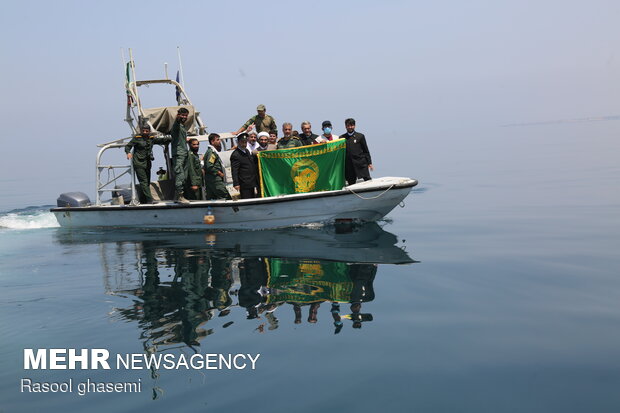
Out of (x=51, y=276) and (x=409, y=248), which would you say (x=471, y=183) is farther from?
(x=51, y=276)

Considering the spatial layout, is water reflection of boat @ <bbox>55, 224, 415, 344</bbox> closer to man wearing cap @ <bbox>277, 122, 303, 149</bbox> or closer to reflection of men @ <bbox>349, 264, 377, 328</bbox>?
reflection of men @ <bbox>349, 264, 377, 328</bbox>

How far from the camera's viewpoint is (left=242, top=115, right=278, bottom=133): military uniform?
14.3m

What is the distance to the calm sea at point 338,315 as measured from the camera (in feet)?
16.4

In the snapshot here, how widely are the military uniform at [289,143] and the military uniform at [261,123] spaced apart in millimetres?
778

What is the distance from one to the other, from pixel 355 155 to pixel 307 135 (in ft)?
4.38

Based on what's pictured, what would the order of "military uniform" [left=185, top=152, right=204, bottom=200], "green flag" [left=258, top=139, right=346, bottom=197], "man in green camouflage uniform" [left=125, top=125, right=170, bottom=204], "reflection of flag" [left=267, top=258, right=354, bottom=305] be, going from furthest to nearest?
1. "man in green camouflage uniform" [left=125, top=125, right=170, bottom=204]
2. "military uniform" [left=185, top=152, right=204, bottom=200]
3. "green flag" [left=258, top=139, right=346, bottom=197]
4. "reflection of flag" [left=267, top=258, right=354, bottom=305]

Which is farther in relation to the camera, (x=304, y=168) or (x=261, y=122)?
(x=261, y=122)

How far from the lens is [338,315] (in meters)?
7.12

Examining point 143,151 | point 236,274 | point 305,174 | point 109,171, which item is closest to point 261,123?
point 305,174

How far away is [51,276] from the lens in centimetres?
1031

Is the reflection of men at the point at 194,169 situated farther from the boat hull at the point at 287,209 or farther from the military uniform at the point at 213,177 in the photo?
the boat hull at the point at 287,209

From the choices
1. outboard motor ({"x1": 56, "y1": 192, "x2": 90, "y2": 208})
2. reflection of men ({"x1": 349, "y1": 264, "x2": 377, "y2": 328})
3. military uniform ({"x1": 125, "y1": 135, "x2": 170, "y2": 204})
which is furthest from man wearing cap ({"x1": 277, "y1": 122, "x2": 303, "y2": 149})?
outboard motor ({"x1": 56, "y1": 192, "x2": 90, "y2": 208})

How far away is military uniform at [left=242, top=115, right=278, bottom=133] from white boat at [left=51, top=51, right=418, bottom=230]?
121cm

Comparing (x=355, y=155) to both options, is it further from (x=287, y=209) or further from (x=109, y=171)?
(x=109, y=171)
